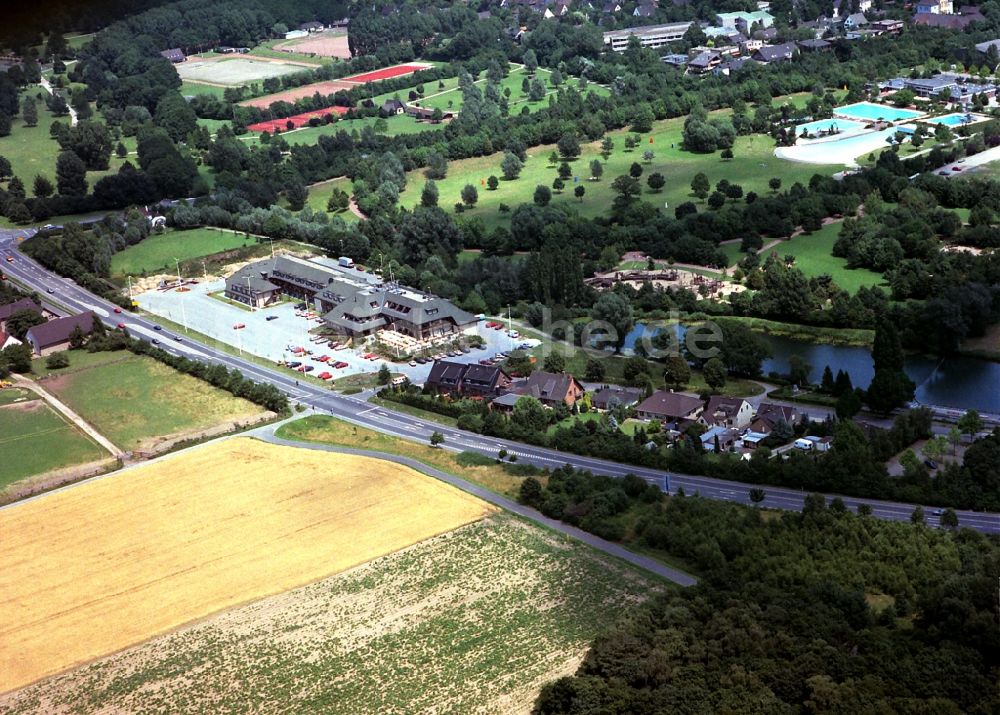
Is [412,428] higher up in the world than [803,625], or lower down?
lower down

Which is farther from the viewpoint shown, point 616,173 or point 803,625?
point 616,173

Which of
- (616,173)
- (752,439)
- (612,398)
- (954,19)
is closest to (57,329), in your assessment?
(612,398)

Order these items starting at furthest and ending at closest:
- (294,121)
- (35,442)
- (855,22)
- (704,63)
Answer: (855,22) → (704,63) → (294,121) → (35,442)

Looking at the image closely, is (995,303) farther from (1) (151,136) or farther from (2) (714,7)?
(2) (714,7)

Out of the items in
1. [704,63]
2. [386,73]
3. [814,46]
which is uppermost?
[814,46]

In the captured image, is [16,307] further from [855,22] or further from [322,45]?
[855,22]

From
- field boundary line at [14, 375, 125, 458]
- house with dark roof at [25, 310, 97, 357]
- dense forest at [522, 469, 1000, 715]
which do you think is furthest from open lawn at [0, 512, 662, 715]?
house with dark roof at [25, 310, 97, 357]

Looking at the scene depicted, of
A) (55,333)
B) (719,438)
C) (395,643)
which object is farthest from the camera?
(55,333)

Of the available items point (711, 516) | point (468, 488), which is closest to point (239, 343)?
point (468, 488)

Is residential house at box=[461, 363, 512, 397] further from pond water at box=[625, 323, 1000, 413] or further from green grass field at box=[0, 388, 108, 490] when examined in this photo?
green grass field at box=[0, 388, 108, 490]
